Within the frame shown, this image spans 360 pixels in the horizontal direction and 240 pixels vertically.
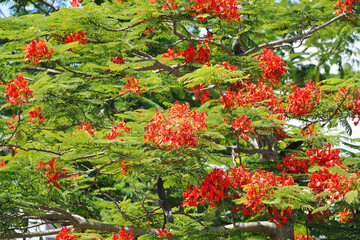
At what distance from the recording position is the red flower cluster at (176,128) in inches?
164

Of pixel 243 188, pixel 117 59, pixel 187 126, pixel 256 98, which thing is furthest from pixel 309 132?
pixel 117 59

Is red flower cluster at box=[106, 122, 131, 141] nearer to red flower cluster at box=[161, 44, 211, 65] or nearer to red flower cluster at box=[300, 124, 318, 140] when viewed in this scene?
red flower cluster at box=[161, 44, 211, 65]

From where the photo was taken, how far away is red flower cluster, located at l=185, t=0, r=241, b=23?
5727mm

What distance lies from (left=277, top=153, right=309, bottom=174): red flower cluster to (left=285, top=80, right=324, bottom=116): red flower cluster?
0.58 meters

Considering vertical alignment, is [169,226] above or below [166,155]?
below

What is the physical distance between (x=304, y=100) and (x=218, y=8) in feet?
5.50

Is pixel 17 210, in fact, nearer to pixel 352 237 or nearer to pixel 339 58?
pixel 352 237

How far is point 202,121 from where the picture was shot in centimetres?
428

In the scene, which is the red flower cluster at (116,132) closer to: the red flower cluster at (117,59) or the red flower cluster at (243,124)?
the red flower cluster at (243,124)

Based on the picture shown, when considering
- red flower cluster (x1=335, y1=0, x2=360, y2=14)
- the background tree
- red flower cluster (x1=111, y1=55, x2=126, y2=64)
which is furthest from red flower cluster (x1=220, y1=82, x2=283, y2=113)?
red flower cluster (x1=335, y1=0, x2=360, y2=14)

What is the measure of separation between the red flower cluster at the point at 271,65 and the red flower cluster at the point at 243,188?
1.47 meters

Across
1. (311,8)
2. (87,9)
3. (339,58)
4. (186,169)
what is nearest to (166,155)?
(186,169)

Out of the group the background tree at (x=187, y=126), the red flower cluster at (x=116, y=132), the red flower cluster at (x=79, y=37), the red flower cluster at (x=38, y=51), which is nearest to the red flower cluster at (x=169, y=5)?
the background tree at (x=187, y=126)

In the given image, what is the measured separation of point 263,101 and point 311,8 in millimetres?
2209
